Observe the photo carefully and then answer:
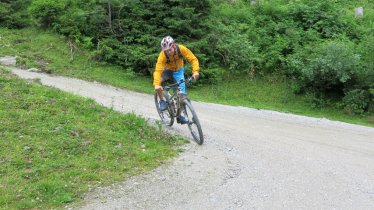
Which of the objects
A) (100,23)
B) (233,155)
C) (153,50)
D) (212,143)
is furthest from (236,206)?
(100,23)

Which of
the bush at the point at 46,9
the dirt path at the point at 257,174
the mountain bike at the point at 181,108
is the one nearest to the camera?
the dirt path at the point at 257,174

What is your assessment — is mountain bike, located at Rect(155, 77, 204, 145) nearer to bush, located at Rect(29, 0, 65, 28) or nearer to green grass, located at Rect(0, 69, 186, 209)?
green grass, located at Rect(0, 69, 186, 209)

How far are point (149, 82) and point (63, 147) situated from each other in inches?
361

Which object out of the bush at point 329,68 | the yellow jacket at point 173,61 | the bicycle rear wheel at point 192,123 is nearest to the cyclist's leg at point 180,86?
the bicycle rear wheel at point 192,123

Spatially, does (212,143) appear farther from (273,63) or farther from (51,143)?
(273,63)

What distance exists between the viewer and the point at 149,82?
1694cm

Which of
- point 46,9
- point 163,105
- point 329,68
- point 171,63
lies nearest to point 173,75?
point 171,63

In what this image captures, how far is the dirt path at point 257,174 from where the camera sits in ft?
21.1

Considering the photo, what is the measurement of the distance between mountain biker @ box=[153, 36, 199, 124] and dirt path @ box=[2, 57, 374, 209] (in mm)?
1296

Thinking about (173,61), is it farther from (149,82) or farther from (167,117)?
(149,82)

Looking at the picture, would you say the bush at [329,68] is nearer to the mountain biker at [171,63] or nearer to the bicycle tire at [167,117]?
the bicycle tire at [167,117]

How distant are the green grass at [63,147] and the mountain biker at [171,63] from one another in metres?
1.10

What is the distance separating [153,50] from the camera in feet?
56.4

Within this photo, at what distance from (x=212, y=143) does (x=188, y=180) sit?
2279mm
